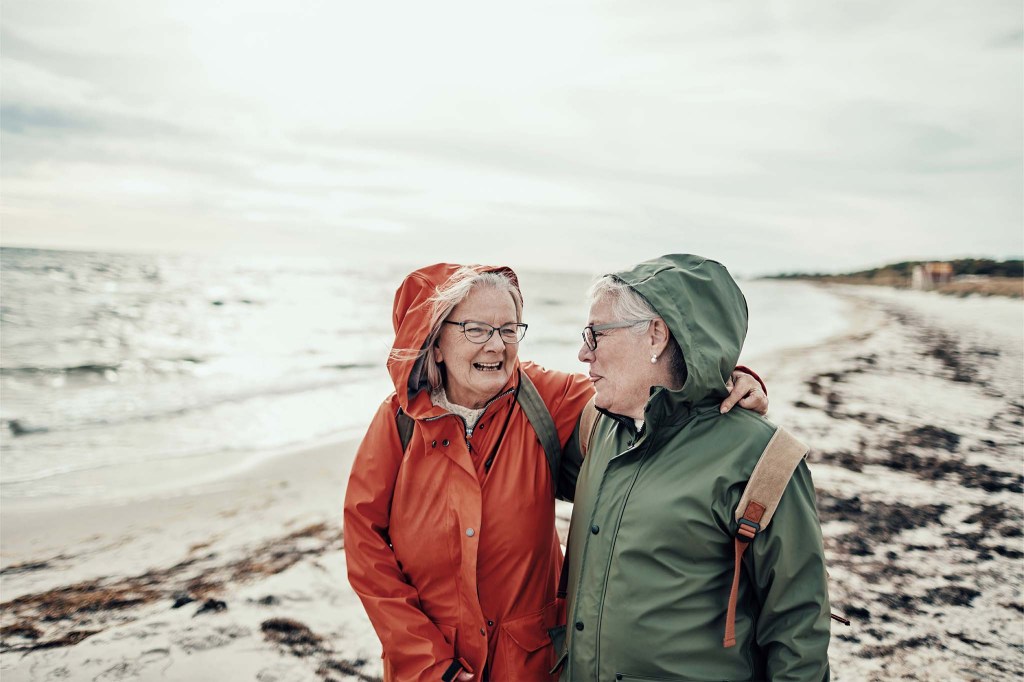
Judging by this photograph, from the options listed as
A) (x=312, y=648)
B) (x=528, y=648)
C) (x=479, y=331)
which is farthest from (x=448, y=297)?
(x=312, y=648)

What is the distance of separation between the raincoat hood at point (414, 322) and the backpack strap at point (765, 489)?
1162 millimetres

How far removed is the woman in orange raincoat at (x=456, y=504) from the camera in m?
2.53

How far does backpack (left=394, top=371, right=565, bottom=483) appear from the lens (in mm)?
2721

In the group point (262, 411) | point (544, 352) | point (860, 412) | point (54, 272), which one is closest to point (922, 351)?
point (860, 412)

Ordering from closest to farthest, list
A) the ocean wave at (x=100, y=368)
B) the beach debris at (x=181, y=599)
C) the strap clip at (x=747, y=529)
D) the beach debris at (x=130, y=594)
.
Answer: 1. the strap clip at (x=747, y=529)
2. the beach debris at (x=130, y=594)
3. the beach debris at (x=181, y=599)
4. the ocean wave at (x=100, y=368)

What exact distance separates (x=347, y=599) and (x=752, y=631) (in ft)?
10.4

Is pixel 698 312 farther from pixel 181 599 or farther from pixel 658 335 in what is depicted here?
pixel 181 599

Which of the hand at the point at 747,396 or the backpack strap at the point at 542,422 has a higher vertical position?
the hand at the point at 747,396

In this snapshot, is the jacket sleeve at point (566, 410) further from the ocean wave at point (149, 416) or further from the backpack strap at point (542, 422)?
the ocean wave at point (149, 416)

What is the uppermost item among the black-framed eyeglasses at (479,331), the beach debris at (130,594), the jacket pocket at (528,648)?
the black-framed eyeglasses at (479,331)

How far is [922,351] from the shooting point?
52.5 ft

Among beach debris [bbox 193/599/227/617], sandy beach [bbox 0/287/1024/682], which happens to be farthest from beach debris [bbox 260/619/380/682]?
beach debris [bbox 193/599/227/617]

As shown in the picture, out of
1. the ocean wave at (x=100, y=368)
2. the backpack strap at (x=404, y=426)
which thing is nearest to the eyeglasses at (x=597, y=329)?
the backpack strap at (x=404, y=426)

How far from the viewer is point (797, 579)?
6.24 ft
